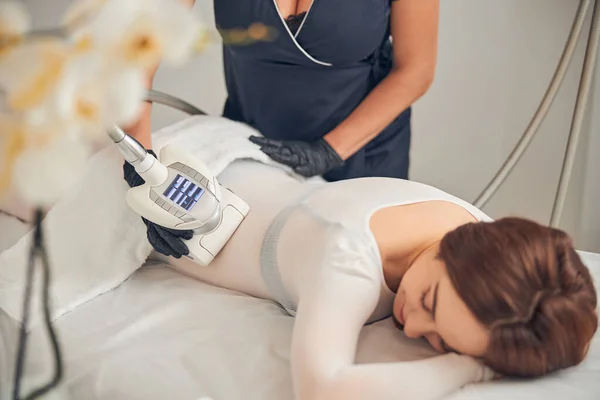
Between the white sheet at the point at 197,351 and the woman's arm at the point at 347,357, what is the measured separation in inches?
1.6

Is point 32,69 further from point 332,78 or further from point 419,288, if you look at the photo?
point 332,78

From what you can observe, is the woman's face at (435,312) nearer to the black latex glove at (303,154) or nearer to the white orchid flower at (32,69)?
the black latex glove at (303,154)

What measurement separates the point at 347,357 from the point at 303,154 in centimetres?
56

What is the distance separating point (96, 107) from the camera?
32 centimetres

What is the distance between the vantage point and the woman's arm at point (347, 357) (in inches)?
30.3

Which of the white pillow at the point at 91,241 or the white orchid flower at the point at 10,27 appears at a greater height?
the white orchid flower at the point at 10,27

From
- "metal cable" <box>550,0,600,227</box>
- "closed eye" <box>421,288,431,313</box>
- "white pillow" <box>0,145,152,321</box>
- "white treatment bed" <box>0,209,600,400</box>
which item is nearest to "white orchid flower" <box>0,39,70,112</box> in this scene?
"white treatment bed" <box>0,209,600,400</box>

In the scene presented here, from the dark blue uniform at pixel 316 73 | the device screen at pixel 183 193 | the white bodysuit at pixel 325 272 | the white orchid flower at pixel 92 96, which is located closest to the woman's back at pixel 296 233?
the white bodysuit at pixel 325 272

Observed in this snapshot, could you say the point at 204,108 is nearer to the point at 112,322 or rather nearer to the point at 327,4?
the point at 327,4

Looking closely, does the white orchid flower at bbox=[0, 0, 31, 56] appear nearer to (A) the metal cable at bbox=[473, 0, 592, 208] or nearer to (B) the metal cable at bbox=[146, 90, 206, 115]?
(B) the metal cable at bbox=[146, 90, 206, 115]

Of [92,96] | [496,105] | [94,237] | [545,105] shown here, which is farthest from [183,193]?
[496,105]

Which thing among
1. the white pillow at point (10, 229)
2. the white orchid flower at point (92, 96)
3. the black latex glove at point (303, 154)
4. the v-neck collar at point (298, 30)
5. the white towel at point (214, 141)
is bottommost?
the white pillow at point (10, 229)

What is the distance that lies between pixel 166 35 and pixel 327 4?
942 mm

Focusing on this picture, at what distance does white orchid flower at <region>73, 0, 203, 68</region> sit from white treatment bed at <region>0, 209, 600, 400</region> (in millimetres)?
567
